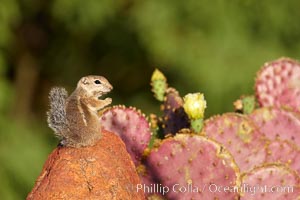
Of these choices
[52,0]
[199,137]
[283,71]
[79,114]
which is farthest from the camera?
[52,0]

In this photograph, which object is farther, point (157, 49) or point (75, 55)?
point (75, 55)

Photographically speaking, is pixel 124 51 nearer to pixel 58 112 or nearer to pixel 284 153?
pixel 284 153

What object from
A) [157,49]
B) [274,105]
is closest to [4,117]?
[157,49]

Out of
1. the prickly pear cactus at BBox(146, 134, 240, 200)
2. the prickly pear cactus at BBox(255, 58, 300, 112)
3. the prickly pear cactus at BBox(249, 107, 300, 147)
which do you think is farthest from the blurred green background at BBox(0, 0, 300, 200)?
the prickly pear cactus at BBox(146, 134, 240, 200)

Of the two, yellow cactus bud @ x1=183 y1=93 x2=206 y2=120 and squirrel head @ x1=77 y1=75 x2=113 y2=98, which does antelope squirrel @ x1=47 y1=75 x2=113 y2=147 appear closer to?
squirrel head @ x1=77 y1=75 x2=113 y2=98

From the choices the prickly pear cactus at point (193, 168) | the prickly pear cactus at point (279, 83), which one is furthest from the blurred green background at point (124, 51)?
the prickly pear cactus at point (193, 168)

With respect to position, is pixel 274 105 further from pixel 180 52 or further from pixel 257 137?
pixel 180 52

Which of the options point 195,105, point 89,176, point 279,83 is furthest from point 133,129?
point 279,83
